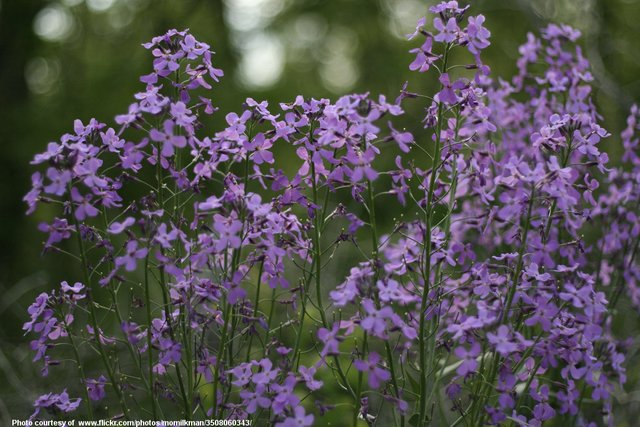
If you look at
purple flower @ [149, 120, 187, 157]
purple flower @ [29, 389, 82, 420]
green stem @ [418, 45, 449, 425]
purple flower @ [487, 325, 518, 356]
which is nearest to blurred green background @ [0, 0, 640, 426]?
purple flower @ [29, 389, 82, 420]

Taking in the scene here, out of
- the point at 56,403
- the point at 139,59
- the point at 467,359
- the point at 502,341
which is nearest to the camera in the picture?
the point at 502,341

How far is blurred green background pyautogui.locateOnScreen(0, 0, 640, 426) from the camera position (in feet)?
22.6

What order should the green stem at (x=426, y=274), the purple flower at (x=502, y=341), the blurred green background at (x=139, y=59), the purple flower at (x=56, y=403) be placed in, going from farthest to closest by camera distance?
the blurred green background at (x=139, y=59) < the purple flower at (x=56, y=403) < the green stem at (x=426, y=274) < the purple flower at (x=502, y=341)

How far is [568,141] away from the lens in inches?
82.4

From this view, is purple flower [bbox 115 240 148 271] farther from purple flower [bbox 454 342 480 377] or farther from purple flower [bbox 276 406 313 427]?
purple flower [bbox 454 342 480 377]

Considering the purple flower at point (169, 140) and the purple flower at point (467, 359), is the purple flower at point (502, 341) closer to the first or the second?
the purple flower at point (467, 359)

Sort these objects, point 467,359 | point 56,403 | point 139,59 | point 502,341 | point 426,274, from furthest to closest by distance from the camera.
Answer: point 139,59, point 56,403, point 426,274, point 467,359, point 502,341

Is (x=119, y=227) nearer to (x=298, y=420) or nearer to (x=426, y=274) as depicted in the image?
(x=298, y=420)

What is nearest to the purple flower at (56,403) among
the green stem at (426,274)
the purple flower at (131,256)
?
the purple flower at (131,256)

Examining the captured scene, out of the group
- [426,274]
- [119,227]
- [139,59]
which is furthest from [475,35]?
[139,59]

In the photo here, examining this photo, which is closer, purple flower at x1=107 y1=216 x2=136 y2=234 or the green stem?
purple flower at x1=107 y1=216 x2=136 y2=234

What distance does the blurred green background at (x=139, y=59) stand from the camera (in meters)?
6.90

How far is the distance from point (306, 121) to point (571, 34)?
1880mm

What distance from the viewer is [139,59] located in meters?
8.01
